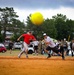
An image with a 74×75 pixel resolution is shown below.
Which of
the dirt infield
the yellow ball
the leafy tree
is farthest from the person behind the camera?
the leafy tree

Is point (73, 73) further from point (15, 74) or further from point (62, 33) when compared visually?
point (62, 33)

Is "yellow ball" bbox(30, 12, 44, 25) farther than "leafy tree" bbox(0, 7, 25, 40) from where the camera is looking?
No

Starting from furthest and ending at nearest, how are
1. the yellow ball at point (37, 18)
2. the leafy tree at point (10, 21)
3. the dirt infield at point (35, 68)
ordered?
the leafy tree at point (10, 21), the yellow ball at point (37, 18), the dirt infield at point (35, 68)

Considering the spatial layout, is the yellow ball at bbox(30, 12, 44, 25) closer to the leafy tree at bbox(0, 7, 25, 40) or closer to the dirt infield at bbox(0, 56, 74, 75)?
the dirt infield at bbox(0, 56, 74, 75)

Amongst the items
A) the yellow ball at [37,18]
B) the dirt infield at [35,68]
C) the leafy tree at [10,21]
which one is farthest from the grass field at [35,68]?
the leafy tree at [10,21]

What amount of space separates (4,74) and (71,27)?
113 meters

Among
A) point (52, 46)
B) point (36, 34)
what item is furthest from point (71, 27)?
point (52, 46)

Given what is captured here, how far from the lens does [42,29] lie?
90.2m

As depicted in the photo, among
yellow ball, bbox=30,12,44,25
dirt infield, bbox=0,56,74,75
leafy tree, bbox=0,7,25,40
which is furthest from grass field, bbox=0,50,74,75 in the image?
leafy tree, bbox=0,7,25,40

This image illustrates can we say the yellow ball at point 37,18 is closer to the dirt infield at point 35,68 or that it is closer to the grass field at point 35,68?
the grass field at point 35,68

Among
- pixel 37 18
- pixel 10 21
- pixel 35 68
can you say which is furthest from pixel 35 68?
pixel 10 21

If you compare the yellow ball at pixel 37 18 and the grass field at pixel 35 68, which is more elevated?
the yellow ball at pixel 37 18

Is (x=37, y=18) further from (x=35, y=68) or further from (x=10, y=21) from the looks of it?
(x=10, y=21)

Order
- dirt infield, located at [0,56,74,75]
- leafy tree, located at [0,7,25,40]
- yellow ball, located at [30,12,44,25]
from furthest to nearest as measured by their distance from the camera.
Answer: leafy tree, located at [0,7,25,40] < yellow ball, located at [30,12,44,25] < dirt infield, located at [0,56,74,75]
